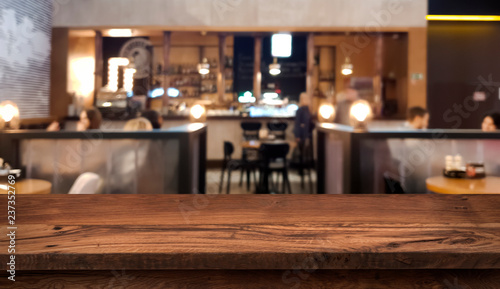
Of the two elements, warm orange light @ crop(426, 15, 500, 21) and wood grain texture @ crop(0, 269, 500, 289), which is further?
warm orange light @ crop(426, 15, 500, 21)

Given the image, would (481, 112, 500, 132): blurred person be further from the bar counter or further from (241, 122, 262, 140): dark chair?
(241, 122, 262, 140): dark chair

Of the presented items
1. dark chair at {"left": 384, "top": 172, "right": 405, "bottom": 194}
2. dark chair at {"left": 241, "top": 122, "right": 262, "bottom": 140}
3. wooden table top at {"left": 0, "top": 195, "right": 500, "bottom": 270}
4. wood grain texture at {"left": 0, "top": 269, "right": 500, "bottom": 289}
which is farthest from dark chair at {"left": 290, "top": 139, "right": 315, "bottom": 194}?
wood grain texture at {"left": 0, "top": 269, "right": 500, "bottom": 289}

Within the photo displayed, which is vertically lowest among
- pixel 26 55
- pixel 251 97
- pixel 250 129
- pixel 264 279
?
pixel 264 279

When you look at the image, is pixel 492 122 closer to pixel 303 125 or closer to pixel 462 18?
pixel 303 125

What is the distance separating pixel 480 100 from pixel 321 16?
12.2 feet

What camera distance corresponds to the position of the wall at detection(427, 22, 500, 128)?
8.13m

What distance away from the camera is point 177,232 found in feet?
2.34

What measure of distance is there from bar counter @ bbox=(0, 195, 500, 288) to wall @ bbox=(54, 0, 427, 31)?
7.54 meters

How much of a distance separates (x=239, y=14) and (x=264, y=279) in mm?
7732

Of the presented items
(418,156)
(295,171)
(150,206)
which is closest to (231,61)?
(295,171)

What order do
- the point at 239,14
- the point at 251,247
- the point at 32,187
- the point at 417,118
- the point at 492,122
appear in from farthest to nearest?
1. the point at 239,14
2. the point at 417,118
3. the point at 492,122
4. the point at 32,187
5. the point at 251,247

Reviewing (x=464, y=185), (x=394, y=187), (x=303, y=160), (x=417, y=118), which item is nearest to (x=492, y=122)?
(x=417, y=118)

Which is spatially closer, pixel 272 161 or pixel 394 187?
pixel 394 187

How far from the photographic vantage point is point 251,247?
2.16 feet
